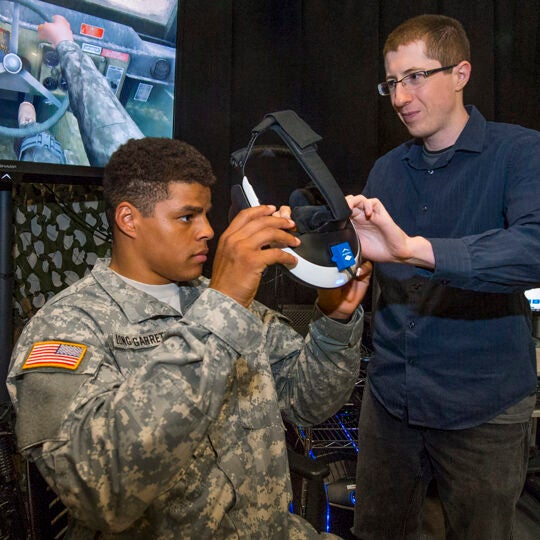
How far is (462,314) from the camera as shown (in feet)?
4.39

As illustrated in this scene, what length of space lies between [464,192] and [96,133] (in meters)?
1.35

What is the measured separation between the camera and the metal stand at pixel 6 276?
1847 mm

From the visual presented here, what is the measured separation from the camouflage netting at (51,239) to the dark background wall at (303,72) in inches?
21.1

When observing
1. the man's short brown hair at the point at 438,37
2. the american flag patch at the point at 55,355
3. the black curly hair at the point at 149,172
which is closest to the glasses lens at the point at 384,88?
the man's short brown hair at the point at 438,37

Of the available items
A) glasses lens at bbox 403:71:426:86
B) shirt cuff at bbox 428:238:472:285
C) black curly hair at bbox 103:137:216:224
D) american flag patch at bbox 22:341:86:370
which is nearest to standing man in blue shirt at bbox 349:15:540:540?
glasses lens at bbox 403:71:426:86

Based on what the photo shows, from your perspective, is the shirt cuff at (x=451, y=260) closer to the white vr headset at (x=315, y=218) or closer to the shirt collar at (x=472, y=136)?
the white vr headset at (x=315, y=218)

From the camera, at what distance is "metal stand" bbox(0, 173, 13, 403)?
1.85 meters

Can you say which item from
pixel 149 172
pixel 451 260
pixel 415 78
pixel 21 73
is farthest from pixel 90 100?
pixel 451 260

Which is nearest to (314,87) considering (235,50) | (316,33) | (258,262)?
(316,33)

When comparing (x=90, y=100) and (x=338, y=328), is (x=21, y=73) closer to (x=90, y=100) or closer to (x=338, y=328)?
(x=90, y=100)

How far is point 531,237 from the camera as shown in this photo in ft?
3.53

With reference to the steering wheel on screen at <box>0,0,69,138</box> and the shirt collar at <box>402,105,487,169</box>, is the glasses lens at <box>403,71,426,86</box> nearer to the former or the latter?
the shirt collar at <box>402,105,487,169</box>

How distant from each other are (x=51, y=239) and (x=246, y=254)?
1696 mm

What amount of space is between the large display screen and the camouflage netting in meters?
0.35
